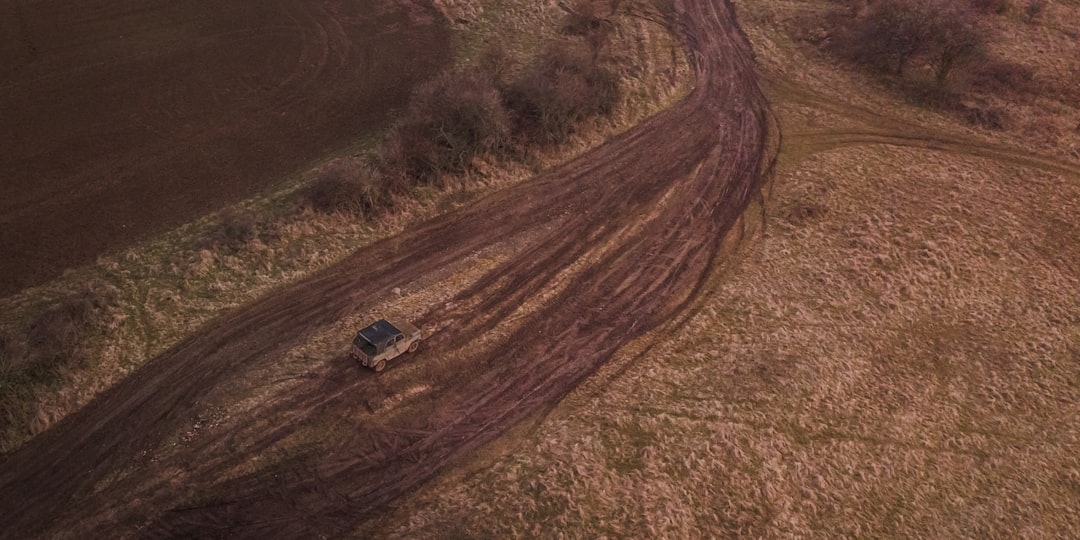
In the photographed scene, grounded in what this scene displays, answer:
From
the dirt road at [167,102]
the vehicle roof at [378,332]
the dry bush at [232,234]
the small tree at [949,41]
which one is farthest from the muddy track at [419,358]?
the small tree at [949,41]

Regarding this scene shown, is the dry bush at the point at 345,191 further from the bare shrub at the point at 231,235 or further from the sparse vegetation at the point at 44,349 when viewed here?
the sparse vegetation at the point at 44,349

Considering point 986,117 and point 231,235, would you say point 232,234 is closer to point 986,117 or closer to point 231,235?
point 231,235

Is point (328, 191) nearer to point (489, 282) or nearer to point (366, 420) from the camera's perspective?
point (489, 282)

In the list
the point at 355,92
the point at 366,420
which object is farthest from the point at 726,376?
the point at 355,92

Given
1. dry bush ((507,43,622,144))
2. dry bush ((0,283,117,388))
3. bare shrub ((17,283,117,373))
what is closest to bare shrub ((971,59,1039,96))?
dry bush ((507,43,622,144))

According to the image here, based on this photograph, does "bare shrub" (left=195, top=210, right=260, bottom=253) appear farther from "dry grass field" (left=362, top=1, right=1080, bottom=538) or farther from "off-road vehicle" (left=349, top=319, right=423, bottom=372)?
"dry grass field" (left=362, top=1, right=1080, bottom=538)

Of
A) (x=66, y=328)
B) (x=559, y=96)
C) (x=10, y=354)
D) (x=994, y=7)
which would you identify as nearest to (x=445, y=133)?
(x=559, y=96)

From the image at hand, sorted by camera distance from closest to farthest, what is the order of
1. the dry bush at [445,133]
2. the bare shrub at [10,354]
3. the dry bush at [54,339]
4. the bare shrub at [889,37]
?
the bare shrub at [10,354]
the dry bush at [54,339]
the dry bush at [445,133]
the bare shrub at [889,37]
